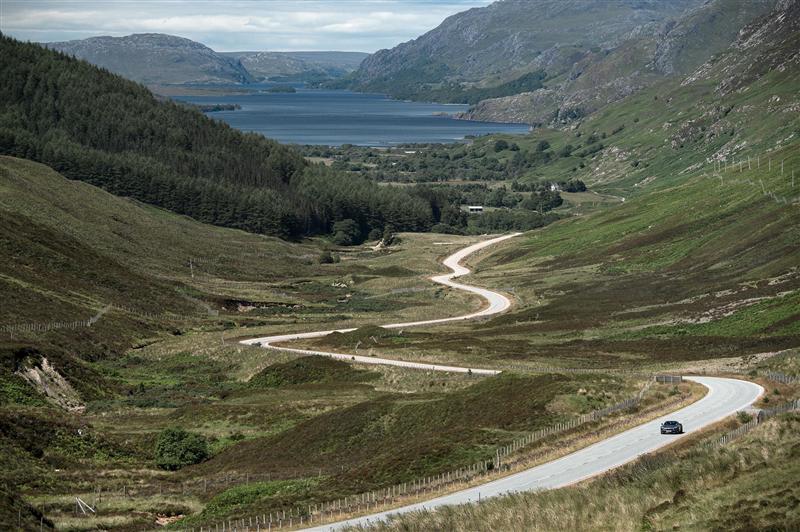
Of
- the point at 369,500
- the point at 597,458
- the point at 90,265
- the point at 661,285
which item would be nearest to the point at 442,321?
the point at 661,285

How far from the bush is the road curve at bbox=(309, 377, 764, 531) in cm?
2089

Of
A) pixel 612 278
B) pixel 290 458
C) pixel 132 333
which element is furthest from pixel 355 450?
pixel 612 278

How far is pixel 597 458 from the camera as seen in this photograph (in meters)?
47.0

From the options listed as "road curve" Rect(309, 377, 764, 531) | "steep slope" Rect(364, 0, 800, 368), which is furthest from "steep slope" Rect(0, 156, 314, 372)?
"road curve" Rect(309, 377, 764, 531)

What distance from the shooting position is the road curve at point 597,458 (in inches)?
1658

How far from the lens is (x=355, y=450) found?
58.5 metres

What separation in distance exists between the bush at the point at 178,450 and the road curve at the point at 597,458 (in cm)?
2089

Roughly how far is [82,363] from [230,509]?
44.8 metres

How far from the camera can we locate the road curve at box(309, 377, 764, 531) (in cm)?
4212

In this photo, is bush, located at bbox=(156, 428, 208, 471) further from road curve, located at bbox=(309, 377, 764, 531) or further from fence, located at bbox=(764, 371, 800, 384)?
fence, located at bbox=(764, 371, 800, 384)

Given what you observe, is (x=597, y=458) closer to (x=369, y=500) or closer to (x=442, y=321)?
(x=369, y=500)

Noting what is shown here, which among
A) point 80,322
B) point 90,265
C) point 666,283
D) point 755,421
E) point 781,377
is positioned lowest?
point 80,322

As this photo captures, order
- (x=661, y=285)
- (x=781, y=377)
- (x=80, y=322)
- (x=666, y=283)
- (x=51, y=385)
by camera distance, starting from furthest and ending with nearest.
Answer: (x=666, y=283) → (x=661, y=285) → (x=80, y=322) → (x=51, y=385) → (x=781, y=377)

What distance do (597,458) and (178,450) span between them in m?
24.4
